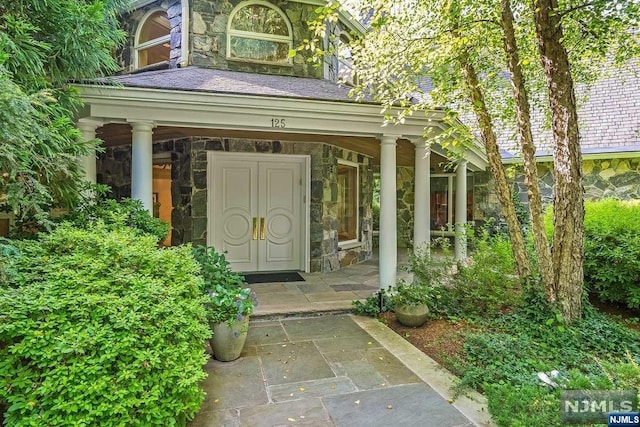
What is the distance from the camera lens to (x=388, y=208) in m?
4.53

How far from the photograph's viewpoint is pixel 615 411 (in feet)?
6.40

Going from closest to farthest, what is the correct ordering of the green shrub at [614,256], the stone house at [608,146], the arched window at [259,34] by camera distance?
the green shrub at [614,256] < the arched window at [259,34] < the stone house at [608,146]

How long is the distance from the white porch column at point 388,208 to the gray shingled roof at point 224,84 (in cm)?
79

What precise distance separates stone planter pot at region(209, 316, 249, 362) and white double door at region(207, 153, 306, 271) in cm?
308

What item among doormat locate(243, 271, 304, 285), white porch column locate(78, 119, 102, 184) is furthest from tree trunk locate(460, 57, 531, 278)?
white porch column locate(78, 119, 102, 184)

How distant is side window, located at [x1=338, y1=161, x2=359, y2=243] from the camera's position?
7.19 metres

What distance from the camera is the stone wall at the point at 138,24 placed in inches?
230

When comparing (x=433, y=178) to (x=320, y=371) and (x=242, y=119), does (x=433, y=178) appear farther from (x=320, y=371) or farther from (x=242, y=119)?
(x=320, y=371)

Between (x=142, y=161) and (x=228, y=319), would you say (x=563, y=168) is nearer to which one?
(x=228, y=319)

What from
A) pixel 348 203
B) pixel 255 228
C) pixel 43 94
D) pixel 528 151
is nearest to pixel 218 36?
pixel 255 228

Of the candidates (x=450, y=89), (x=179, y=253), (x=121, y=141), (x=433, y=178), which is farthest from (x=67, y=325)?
(x=433, y=178)

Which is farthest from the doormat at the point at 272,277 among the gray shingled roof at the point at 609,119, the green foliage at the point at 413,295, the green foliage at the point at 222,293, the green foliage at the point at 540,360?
the gray shingled roof at the point at 609,119

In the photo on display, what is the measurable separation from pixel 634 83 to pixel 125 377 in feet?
38.7

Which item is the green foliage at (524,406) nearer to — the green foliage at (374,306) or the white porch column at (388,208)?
the green foliage at (374,306)
